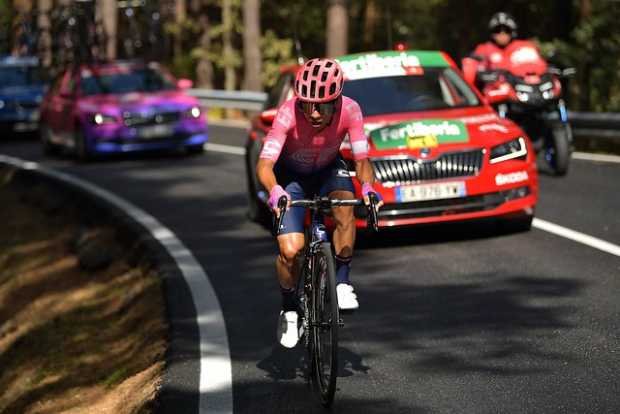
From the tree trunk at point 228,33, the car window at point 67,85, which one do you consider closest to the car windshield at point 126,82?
the car window at point 67,85

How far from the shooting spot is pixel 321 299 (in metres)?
6.55

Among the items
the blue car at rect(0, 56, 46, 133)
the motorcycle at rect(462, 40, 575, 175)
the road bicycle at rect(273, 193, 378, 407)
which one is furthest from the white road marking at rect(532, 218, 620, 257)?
the blue car at rect(0, 56, 46, 133)

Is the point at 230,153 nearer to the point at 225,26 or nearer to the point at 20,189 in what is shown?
the point at 20,189

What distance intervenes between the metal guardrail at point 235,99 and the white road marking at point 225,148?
4.95 metres

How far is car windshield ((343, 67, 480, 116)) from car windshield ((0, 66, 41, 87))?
2024 cm

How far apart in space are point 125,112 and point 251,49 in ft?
61.6

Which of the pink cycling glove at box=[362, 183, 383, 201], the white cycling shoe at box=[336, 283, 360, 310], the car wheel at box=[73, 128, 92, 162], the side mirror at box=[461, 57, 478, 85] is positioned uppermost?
the pink cycling glove at box=[362, 183, 383, 201]

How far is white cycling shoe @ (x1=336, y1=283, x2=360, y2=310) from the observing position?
21.8ft

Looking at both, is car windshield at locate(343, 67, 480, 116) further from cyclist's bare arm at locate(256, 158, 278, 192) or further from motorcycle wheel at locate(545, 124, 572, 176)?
cyclist's bare arm at locate(256, 158, 278, 192)

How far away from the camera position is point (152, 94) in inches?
884

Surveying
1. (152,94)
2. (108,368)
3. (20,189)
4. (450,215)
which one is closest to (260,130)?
(450,215)

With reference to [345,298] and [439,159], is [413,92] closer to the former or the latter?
[439,159]

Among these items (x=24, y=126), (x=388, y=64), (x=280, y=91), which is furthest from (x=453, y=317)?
(x=24, y=126)

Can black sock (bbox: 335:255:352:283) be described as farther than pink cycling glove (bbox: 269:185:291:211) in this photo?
Yes
